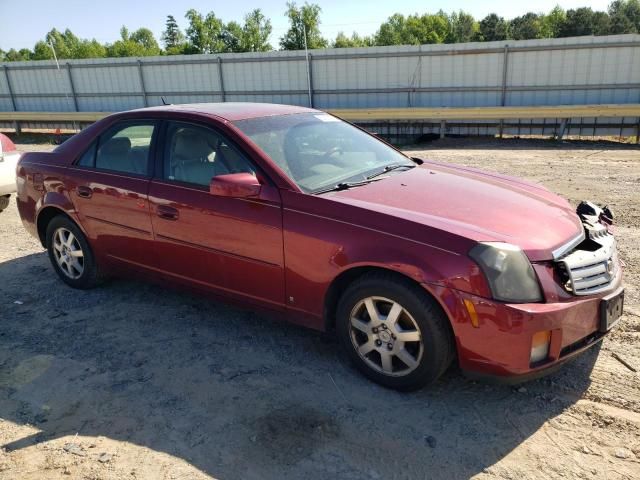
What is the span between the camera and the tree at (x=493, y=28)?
6969 centimetres

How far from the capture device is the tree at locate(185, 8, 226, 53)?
60.3 m

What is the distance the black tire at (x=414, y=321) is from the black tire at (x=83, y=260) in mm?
2621

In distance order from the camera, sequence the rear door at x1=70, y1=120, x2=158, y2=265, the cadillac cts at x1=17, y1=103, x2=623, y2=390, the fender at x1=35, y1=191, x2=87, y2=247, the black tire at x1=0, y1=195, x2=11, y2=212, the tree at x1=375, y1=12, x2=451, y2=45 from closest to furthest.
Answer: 1. the cadillac cts at x1=17, y1=103, x2=623, y2=390
2. the rear door at x1=70, y1=120, x2=158, y2=265
3. the fender at x1=35, y1=191, x2=87, y2=247
4. the black tire at x1=0, y1=195, x2=11, y2=212
5. the tree at x1=375, y1=12, x2=451, y2=45

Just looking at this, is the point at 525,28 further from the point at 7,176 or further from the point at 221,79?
the point at 7,176

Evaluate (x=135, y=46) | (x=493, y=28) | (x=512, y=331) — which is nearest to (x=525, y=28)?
(x=493, y=28)

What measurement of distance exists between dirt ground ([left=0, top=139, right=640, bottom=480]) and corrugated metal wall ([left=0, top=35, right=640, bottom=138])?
42.9 ft

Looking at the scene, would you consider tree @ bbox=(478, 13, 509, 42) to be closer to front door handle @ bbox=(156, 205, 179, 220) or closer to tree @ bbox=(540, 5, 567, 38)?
tree @ bbox=(540, 5, 567, 38)

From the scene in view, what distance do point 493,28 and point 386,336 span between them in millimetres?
78121

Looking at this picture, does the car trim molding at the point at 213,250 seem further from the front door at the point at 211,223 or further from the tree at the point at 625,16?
the tree at the point at 625,16

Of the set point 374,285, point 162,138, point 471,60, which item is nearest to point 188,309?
point 162,138

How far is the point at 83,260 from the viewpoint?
4.73 metres

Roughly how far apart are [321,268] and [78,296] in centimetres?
270

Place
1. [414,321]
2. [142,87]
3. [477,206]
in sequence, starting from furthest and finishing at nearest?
[142,87]
[477,206]
[414,321]

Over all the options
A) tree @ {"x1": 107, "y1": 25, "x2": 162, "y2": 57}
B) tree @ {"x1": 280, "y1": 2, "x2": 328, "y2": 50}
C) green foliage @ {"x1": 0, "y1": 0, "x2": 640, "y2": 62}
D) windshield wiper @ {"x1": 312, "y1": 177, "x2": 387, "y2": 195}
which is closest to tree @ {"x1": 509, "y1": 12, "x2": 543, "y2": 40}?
green foliage @ {"x1": 0, "y1": 0, "x2": 640, "y2": 62}
